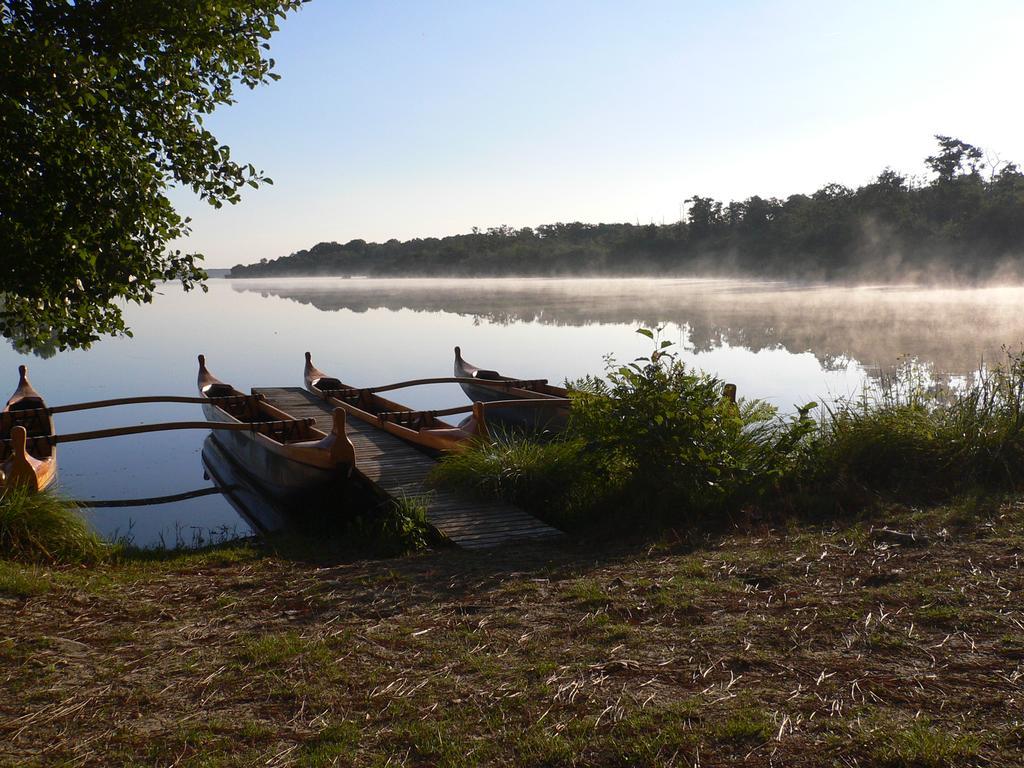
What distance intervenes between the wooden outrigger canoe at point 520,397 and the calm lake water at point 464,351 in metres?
3.03

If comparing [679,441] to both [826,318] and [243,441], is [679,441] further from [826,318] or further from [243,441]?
[826,318]

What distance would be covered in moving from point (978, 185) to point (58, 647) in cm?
6432

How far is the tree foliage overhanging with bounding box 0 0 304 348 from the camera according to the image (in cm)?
656

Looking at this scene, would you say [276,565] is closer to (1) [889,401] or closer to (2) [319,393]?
(1) [889,401]

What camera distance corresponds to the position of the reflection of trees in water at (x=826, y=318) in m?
22.8

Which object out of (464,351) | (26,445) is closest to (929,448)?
(26,445)

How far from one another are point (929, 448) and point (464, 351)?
76.5 ft

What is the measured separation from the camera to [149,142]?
7.82 metres

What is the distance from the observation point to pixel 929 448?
8.12 meters

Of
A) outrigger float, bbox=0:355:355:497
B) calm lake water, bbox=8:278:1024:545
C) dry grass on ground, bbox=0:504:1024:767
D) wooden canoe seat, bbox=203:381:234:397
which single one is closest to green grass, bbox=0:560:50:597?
dry grass on ground, bbox=0:504:1024:767

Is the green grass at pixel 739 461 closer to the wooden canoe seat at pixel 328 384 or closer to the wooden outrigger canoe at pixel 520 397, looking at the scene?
the wooden outrigger canoe at pixel 520 397

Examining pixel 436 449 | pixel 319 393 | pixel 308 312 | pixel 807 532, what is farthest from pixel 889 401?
pixel 308 312

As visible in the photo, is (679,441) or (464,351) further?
(464,351)

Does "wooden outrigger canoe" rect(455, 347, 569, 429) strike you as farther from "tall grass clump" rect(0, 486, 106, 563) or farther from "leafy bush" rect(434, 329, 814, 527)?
"tall grass clump" rect(0, 486, 106, 563)
